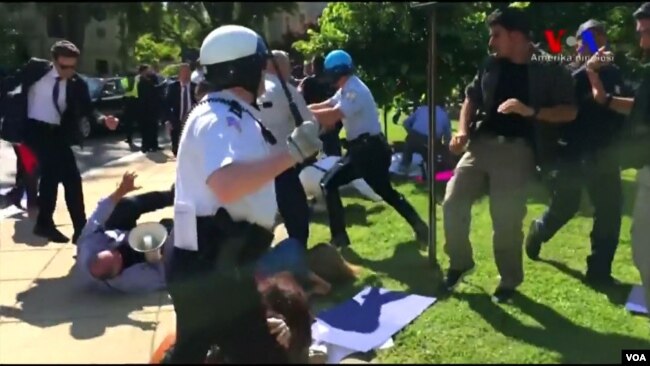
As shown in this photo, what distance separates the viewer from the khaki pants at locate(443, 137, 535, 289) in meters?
4.93

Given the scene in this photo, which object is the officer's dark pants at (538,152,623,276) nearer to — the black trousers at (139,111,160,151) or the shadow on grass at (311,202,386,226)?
the shadow on grass at (311,202,386,226)

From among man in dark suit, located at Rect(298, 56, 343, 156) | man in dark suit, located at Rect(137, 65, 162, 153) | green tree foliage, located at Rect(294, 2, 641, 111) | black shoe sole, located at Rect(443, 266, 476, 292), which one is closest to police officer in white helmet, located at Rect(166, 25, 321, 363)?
black shoe sole, located at Rect(443, 266, 476, 292)

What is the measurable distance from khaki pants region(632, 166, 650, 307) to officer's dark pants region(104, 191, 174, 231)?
3.06 metres

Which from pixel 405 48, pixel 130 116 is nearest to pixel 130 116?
pixel 130 116

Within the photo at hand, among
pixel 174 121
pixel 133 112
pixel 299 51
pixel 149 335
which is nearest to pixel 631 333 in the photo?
pixel 149 335

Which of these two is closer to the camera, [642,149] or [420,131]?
[642,149]

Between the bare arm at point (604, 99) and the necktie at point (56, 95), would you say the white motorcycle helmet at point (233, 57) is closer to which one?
the bare arm at point (604, 99)

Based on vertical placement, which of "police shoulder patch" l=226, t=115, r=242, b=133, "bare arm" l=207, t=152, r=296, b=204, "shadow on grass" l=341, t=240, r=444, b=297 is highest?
"police shoulder patch" l=226, t=115, r=242, b=133

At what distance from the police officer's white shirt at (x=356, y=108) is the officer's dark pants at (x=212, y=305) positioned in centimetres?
338

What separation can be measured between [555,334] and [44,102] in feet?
12.8

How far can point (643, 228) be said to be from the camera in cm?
454

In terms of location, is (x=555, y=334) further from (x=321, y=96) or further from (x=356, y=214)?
(x=321, y=96)

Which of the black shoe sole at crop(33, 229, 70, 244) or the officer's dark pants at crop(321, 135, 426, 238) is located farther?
the black shoe sole at crop(33, 229, 70, 244)

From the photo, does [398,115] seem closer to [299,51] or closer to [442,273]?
[299,51]
